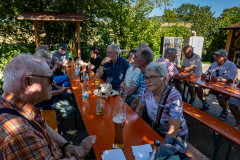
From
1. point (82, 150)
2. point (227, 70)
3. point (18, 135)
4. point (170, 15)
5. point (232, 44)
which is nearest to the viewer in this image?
point (18, 135)

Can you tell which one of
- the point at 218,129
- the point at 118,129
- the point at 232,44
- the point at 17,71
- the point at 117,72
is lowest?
the point at 218,129

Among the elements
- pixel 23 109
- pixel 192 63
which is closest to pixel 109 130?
pixel 23 109

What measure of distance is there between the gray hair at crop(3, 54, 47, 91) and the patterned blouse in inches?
53.6

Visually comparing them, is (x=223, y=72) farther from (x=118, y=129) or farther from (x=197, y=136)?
(x=118, y=129)

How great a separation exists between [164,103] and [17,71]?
4.71ft

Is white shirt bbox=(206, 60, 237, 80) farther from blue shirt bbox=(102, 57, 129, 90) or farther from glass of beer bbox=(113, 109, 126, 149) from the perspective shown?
glass of beer bbox=(113, 109, 126, 149)

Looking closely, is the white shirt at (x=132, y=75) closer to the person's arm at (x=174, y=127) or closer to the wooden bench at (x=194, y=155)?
the person's arm at (x=174, y=127)

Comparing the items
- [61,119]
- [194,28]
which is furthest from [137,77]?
[194,28]

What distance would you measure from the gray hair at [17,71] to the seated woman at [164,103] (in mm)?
1253

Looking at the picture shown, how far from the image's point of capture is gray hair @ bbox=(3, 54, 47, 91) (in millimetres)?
1037

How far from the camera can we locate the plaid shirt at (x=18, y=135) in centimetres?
86

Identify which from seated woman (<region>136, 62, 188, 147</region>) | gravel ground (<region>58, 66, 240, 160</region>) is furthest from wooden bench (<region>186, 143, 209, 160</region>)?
gravel ground (<region>58, 66, 240, 160</region>)

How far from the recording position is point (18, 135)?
90 cm

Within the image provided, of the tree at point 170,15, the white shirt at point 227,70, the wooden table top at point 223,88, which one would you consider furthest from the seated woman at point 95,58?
the tree at point 170,15
